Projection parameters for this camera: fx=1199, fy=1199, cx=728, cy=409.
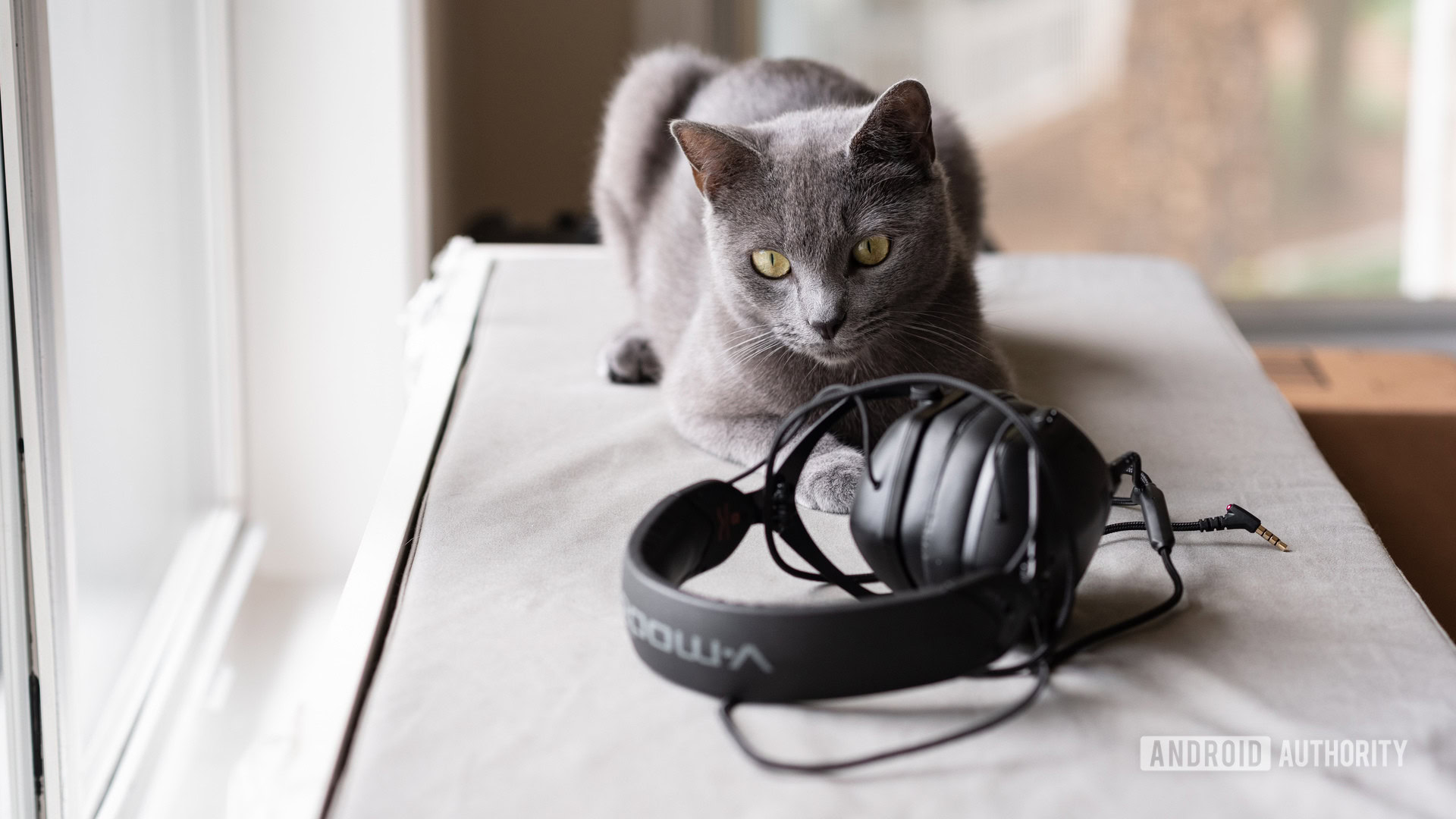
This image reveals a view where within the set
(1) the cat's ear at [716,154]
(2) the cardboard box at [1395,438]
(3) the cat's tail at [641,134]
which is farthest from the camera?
(3) the cat's tail at [641,134]

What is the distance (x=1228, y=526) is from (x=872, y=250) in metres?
0.35

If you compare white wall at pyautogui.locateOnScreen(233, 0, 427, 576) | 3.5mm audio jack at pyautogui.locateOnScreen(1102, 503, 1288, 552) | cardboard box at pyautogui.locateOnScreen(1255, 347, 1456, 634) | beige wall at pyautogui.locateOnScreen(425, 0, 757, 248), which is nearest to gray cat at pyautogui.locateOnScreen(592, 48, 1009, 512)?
3.5mm audio jack at pyautogui.locateOnScreen(1102, 503, 1288, 552)

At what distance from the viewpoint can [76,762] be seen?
1.12 m

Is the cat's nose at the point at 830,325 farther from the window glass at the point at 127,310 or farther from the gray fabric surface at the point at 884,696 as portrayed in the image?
the window glass at the point at 127,310

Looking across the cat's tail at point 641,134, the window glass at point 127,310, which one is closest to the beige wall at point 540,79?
the window glass at point 127,310

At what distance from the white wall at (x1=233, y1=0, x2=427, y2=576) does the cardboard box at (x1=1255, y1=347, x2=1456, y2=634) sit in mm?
1395

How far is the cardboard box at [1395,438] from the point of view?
116 centimetres

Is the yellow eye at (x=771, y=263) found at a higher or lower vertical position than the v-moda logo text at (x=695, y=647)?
higher

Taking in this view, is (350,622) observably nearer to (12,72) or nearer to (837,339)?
(837,339)

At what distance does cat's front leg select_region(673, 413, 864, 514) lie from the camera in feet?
3.11

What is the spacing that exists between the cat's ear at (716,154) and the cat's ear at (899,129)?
0.30 feet

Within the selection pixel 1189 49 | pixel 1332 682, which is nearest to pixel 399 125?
pixel 1332 682

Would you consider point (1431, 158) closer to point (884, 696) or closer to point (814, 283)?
point (814, 283)

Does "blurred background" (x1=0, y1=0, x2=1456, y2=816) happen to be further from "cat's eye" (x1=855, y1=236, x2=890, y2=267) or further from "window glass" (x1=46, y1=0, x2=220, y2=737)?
"cat's eye" (x1=855, y1=236, x2=890, y2=267)
